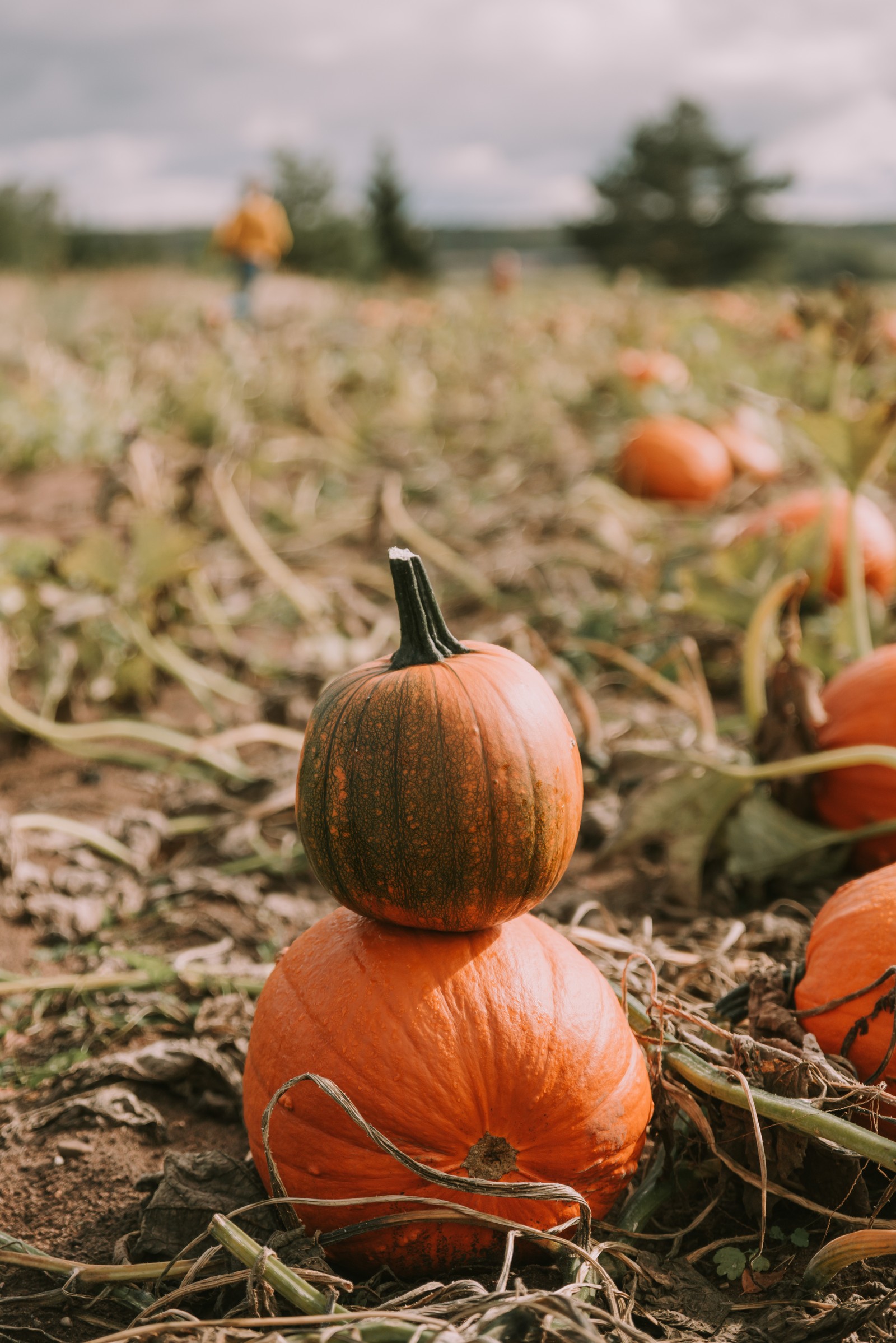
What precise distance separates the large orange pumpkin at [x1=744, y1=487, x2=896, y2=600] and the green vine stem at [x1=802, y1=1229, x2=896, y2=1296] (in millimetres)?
2715

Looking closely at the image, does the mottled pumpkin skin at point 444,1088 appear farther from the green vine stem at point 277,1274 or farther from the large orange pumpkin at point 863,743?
the large orange pumpkin at point 863,743

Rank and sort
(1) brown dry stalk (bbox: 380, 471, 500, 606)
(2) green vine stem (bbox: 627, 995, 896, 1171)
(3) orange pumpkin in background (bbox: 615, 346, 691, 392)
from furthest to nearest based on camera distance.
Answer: (3) orange pumpkin in background (bbox: 615, 346, 691, 392) → (1) brown dry stalk (bbox: 380, 471, 500, 606) → (2) green vine stem (bbox: 627, 995, 896, 1171)

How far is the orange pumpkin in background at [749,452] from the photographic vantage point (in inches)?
270

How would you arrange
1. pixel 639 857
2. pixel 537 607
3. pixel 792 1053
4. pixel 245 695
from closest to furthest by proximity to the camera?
pixel 792 1053 → pixel 639 857 → pixel 245 695 → pixel 537 607

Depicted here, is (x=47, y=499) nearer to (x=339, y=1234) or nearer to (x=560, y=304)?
(x=339, y=1234)

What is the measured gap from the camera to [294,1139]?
66.9 inches

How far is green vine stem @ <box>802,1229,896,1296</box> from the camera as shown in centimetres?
148

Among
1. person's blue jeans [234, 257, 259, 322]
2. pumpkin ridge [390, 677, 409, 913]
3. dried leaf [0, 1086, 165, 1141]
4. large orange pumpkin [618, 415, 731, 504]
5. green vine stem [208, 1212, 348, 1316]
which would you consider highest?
person's blue jeans [234, 257, 259, 322]

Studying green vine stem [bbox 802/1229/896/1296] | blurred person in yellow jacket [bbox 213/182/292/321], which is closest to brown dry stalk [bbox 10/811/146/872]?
green vine stem [bbox 802/1229/896/1296]

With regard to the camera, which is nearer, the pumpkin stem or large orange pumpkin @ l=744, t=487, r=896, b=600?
the pumpkin stem

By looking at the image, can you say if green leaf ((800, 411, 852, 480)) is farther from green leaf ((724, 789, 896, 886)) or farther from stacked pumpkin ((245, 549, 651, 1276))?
stacked pumpkin ((245, 549, 651, 1276))

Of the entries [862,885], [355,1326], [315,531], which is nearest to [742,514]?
[315,531]

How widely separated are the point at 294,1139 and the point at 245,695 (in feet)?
8.63

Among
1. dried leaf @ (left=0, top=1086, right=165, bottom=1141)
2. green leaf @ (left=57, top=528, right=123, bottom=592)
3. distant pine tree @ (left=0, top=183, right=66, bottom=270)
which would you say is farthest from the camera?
distant pine tree @ (left=0, top=183, right=66, bottom=270)
